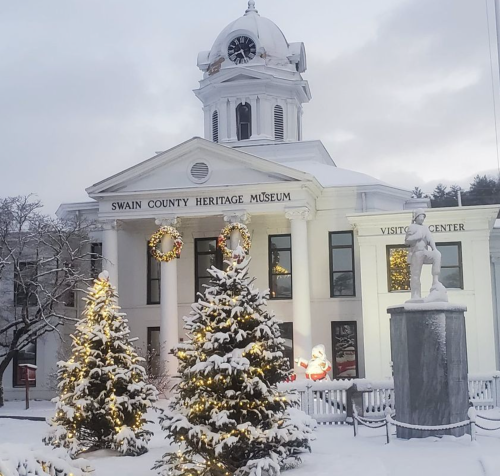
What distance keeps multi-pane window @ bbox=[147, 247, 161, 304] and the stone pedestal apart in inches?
758

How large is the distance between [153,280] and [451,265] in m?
13.0

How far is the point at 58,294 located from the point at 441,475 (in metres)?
19.5

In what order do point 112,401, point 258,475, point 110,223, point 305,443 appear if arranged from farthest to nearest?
point 110,223 → point 112,401 → point 305,443 → point 258,475

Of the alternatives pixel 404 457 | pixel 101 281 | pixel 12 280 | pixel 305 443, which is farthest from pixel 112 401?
pixel 12 280

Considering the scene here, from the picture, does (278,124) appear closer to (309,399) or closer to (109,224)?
(109,224)

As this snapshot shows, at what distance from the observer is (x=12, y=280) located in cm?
3014

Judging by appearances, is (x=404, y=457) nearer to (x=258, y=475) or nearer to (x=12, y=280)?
(x=258, y=475)

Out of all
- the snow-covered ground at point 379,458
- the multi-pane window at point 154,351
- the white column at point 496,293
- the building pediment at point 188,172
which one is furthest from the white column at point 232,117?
the snow-covered ground at point 379,458

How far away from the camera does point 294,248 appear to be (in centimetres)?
2969

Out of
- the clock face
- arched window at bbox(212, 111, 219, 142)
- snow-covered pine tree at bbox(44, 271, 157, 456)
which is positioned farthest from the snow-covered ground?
the clock face

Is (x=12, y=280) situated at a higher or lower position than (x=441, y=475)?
higher

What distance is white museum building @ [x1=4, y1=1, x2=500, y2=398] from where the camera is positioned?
2842 centimetres

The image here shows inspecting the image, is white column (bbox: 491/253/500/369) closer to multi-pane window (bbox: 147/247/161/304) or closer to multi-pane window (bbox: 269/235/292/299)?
multi-pane window (bbox: 269/235/292/299)

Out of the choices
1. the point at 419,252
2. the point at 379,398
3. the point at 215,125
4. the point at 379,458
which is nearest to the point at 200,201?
the point at 215,125
